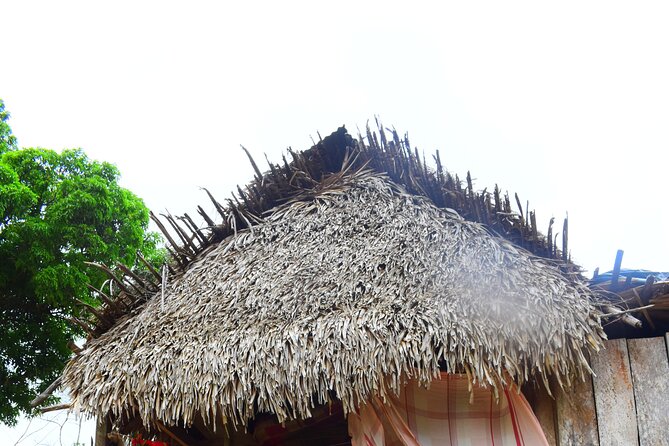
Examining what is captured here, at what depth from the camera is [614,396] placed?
10.9 ft

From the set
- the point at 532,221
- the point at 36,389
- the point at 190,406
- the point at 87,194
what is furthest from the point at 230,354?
the point at 36,389

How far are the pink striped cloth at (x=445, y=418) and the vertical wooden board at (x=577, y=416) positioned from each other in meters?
0.22

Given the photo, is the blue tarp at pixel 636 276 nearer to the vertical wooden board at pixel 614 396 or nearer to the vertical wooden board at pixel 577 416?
the vertical wooden board at pixel 614 396

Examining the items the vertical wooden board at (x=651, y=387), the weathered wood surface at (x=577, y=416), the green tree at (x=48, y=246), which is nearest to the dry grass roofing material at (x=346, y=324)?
the weathered wood surface at (x=577, y=416)

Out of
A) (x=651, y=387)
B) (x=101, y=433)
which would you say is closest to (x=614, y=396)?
(x=651, y=387)

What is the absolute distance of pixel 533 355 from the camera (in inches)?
126

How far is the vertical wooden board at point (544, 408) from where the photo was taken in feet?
11.2

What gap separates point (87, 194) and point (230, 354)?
275 inches

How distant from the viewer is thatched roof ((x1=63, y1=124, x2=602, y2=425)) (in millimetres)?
3229

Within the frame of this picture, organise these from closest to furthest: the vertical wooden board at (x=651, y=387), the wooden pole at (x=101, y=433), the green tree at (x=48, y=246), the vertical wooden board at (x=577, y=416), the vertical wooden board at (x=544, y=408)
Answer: the vertical wooden board at (x=651, y=387) → the vertical wooden board at (x=577, y=416) → the vertical wooden board at (x=544, y=408) → the wooden pole at (x=101, y=433) → the green tree at (x=48, y=246)

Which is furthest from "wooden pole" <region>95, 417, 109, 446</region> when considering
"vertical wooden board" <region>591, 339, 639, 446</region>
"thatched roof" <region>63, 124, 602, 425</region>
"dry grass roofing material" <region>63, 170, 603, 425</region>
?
"vertical wooden board" <region>591, 339, 639, 446</region>

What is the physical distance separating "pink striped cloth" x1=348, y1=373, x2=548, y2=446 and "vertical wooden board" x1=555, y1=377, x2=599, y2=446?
22cm

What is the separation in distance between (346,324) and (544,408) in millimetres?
1256

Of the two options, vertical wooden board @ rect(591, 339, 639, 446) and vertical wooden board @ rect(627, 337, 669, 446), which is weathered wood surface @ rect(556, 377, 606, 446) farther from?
vertical wooden board @ rect(627, 337, 669, 446)
